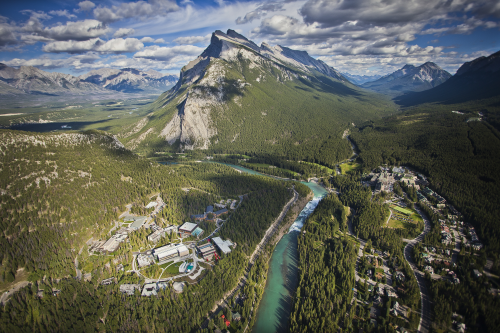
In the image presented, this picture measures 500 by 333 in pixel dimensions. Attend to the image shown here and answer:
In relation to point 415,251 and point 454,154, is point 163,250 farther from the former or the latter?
point 454,154

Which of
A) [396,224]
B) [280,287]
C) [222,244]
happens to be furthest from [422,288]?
[222,244]

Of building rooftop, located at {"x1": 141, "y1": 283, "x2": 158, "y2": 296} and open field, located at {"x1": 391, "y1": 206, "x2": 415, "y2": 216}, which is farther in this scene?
open field, located at {"x1": 391, "y1": 206, "x2": 415, "y2": 216}

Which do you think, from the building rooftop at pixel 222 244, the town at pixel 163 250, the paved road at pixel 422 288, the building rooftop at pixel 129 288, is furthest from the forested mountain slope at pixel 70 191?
the paved road at pixel 422 288

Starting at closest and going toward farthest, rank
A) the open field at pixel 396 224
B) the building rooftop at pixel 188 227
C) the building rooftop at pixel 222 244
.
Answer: the building rooftop at pixel 222 244 < the building rooftop at pixel 188 227 < the open field at pixel 396 224

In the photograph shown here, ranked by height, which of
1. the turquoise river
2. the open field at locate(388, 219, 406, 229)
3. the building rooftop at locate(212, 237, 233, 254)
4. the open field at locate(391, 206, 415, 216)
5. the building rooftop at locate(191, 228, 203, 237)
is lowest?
the turquoise river

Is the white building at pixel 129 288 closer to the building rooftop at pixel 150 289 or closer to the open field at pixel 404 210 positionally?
the building rooftop at pixel 150 289

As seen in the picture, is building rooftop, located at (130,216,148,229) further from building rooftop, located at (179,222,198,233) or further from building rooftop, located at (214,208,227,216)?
building rooftop, located at (214,208,227,216)

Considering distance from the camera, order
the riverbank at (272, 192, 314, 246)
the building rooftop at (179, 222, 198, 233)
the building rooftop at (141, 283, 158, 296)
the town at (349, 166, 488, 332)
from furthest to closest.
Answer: the riverbank at (272, 192, 314, 246)
the building rooftop at (179, 222, 198, 233)
the building rooftop at (141, 283, 158, 296)
the town at (349, 166, 488, 332)

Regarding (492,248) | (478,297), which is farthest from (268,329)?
(492,248)

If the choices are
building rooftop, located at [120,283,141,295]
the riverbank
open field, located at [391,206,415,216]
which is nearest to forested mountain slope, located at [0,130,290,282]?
the riverbank
